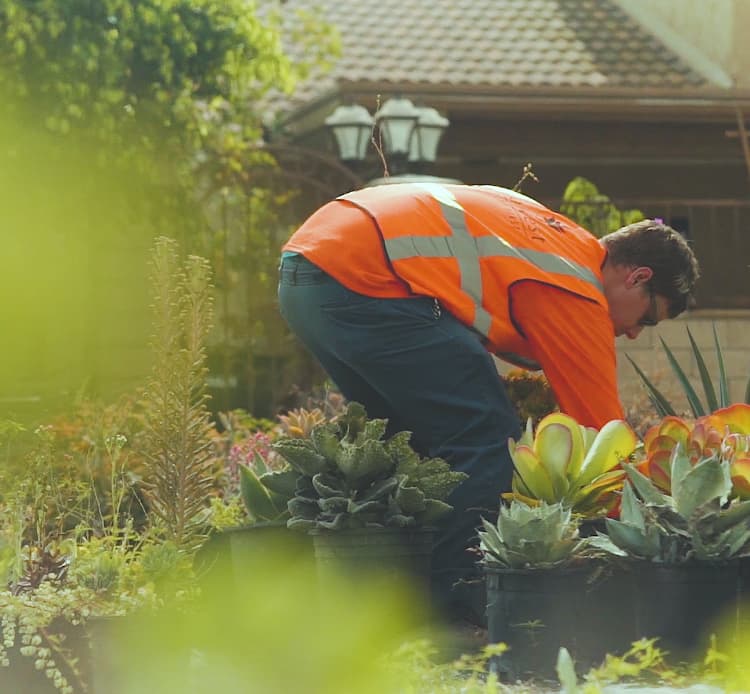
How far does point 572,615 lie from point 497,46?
15.6m

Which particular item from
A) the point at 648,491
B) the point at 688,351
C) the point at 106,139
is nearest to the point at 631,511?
the point at 648,491

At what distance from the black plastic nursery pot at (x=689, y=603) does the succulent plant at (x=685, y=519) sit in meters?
0.03

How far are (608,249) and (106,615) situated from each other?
6.02 feet

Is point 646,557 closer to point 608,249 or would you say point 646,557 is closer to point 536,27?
point 608,249

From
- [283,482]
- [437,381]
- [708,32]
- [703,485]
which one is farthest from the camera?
[708,32]

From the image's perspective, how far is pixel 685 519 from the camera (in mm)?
3334

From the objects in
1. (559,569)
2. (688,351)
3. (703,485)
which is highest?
(703,485)

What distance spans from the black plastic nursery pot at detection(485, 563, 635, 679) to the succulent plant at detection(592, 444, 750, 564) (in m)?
0.10

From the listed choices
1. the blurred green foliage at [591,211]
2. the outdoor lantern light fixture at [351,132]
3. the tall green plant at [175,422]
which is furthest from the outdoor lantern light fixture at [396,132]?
the tall green plant at [175,422]

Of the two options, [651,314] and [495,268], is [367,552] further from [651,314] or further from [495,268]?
[651,314]

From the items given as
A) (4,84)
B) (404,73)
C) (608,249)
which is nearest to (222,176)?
(4,84)

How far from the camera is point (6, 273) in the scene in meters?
12.7

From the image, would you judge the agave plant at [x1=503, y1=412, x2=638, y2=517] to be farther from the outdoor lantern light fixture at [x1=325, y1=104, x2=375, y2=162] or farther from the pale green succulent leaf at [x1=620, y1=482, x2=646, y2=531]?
the outdoor lantern light fixture at [x1=325, y1=104, x2=375, y2=162]

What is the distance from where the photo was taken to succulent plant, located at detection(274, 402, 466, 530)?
3785mm
